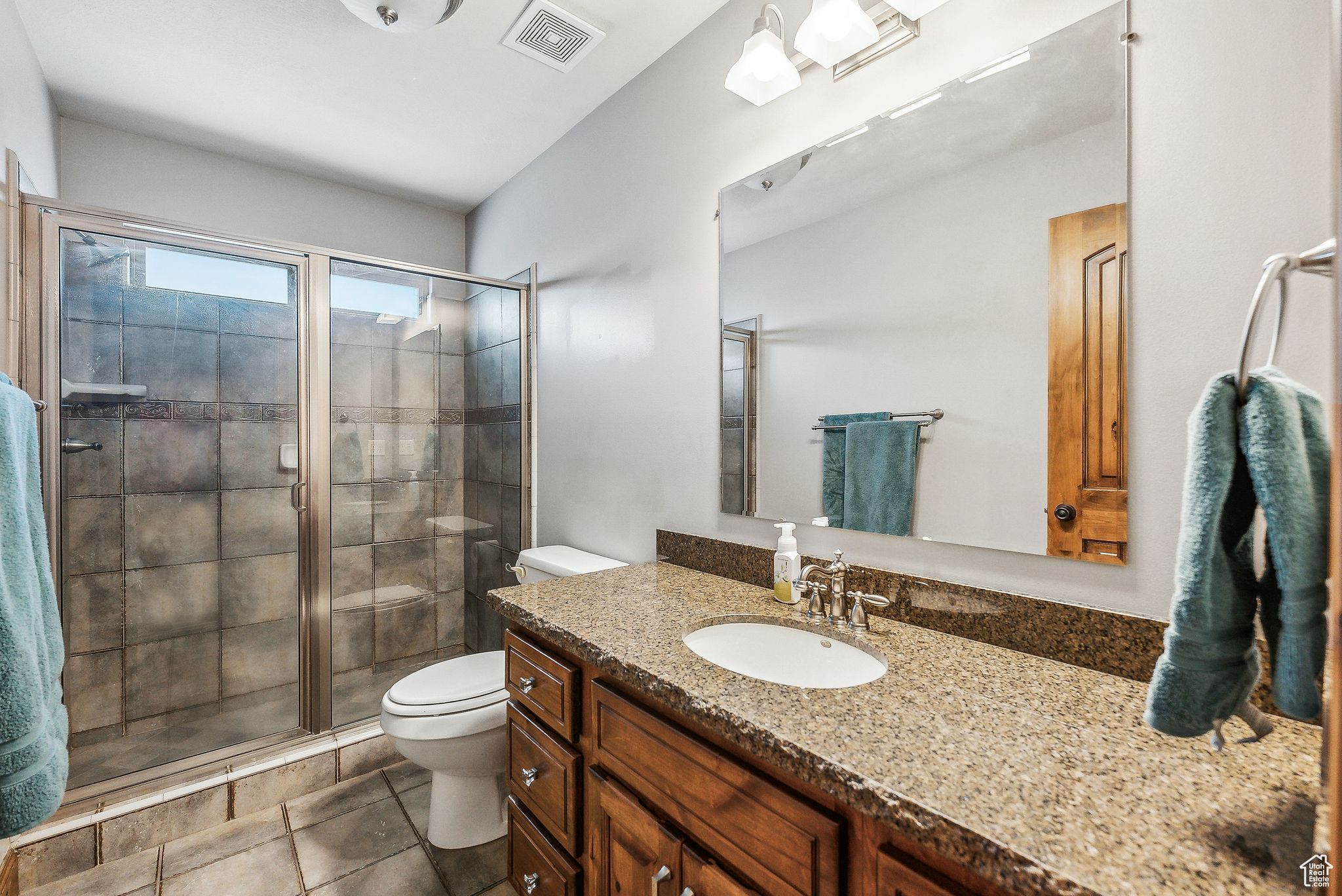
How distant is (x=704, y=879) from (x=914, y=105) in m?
1.46

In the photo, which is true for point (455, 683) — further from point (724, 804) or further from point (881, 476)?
point (881, 476)

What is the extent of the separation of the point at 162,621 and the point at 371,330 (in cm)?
122

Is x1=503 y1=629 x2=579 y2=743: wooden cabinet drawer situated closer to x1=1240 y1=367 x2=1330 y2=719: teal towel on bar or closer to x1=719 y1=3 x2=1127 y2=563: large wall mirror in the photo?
x1=719 y1=3 x2=1127 y2=563: large wall mirror

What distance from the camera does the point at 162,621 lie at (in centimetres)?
201

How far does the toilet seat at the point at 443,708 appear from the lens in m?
1.68

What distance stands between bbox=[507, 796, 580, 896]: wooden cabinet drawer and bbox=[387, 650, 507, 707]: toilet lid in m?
0.39

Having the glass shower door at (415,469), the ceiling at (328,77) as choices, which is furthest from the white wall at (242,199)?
the glass shower door at (415,469)

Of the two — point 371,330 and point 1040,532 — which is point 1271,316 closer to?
point 1040,532

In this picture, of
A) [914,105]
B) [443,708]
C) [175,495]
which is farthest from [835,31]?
[175,495]

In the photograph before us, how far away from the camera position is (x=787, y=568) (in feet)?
4.45

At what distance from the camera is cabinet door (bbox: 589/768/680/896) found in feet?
3.03

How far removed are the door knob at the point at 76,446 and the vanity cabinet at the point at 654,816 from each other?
154 centimetres

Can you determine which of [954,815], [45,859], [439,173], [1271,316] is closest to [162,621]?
[45,859]

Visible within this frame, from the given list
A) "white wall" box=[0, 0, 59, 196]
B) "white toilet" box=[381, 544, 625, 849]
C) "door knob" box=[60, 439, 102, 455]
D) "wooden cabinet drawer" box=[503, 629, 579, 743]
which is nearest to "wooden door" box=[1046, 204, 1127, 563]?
"wooden cabinet drawer" box=[503, 629, 579, 743]
